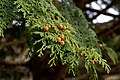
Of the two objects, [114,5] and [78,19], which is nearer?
[78,19]

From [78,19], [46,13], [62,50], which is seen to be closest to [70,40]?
[62,50]

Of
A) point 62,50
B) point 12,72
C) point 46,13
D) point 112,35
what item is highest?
point 112,35

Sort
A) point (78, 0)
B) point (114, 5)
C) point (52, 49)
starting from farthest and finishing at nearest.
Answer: point (114, 5), point (78, 0), point (52, 49)

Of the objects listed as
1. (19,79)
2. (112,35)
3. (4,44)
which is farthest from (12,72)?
(112,35)

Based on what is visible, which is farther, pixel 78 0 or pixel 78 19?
pixel 78 0

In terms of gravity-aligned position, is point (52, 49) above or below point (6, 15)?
below

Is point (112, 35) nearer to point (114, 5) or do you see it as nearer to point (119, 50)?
point (119, 50)

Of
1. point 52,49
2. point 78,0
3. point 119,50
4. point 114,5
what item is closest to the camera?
point 52,49

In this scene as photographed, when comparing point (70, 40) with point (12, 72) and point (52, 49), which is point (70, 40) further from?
point (12, 72)

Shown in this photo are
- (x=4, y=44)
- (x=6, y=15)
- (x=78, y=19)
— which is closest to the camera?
(x=6, y=15)
